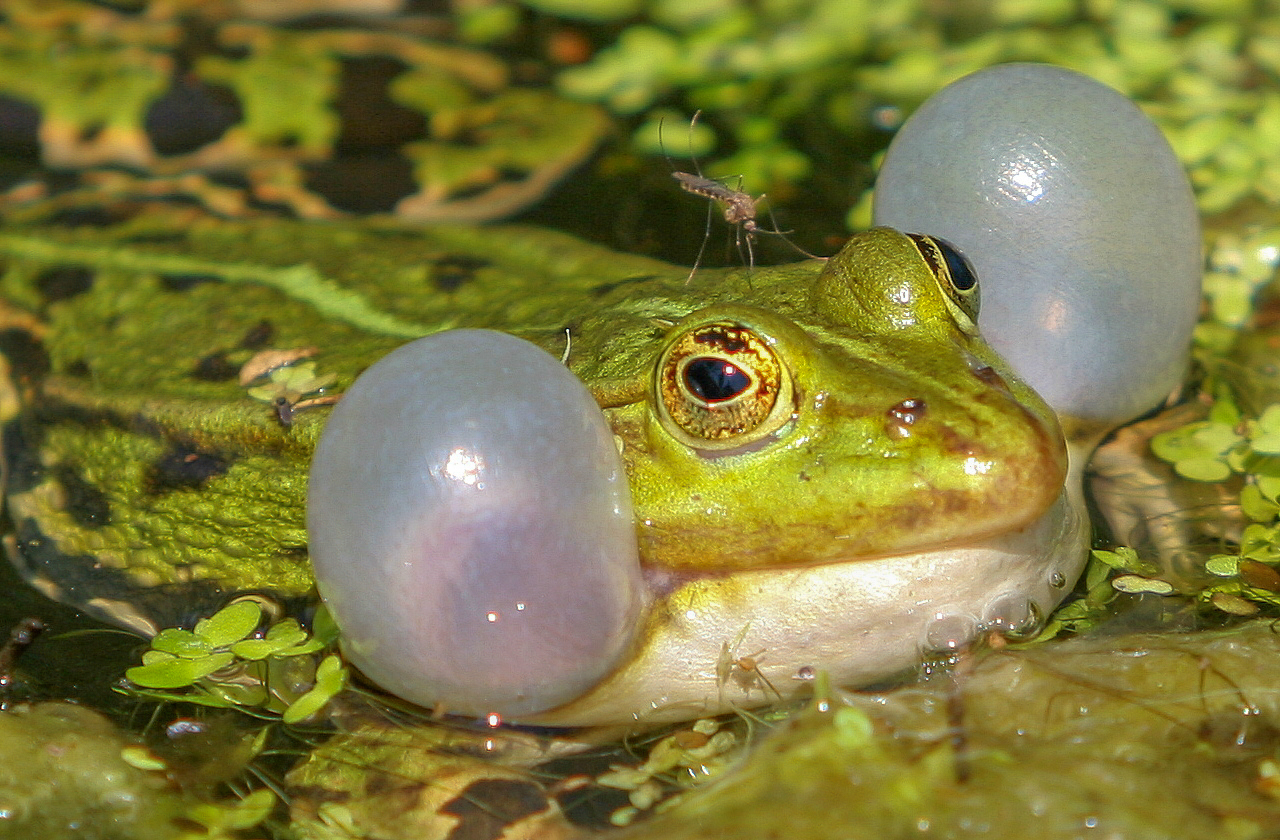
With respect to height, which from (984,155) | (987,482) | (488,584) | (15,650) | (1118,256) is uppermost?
(984,155)

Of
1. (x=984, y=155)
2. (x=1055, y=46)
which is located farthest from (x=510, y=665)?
(x=1055, y=46)

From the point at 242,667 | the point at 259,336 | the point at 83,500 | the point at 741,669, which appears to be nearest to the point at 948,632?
the point at 741,669

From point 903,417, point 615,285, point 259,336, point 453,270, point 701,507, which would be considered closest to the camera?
point 903,417

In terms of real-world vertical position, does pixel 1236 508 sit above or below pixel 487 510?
below

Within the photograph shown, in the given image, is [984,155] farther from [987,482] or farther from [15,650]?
[15,650]

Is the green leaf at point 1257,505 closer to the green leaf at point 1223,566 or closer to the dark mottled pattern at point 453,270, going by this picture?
the green leaf at point 1223,566

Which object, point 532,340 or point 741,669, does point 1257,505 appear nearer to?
point 741,669

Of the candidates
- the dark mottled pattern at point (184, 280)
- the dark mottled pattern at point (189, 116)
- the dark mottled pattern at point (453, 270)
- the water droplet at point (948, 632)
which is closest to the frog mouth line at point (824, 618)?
the water droplet at point (948, 632)

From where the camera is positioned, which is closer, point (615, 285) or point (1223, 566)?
point (1223, 566)
